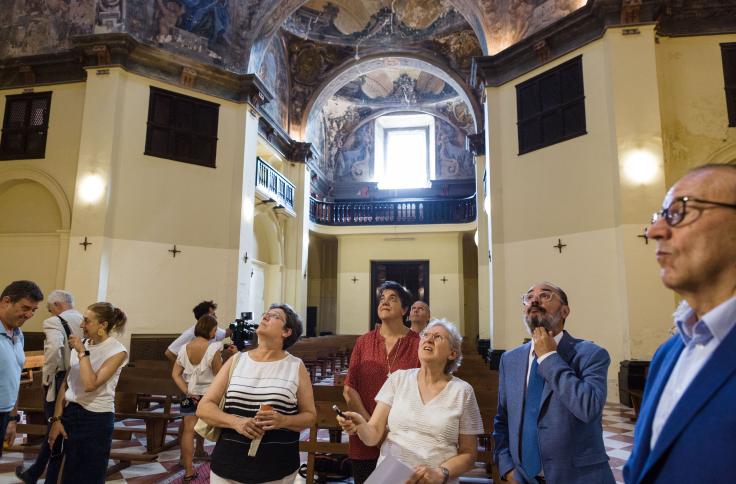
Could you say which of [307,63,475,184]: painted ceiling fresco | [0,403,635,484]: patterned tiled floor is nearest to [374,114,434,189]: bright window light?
[307,63,475,184]: painted ceiling fresco

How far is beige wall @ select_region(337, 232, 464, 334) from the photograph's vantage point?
63.1ft

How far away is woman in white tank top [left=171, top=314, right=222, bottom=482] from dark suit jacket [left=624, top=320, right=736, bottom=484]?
13.2 ft

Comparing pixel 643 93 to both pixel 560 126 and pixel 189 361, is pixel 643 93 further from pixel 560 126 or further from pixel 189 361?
pixel 189 361

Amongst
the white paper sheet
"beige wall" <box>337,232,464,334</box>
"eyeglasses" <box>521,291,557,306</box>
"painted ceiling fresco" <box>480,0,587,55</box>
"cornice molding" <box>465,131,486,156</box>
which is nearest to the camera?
the white paper sheet

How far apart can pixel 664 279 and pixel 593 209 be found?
8.41m

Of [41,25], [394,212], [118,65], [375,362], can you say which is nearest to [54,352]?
[375,362]

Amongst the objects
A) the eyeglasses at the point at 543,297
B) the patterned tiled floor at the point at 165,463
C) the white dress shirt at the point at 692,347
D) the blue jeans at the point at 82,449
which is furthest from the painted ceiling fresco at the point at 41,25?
the white dress shirt at the point at 692,347

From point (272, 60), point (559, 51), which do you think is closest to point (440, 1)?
→ point (272, 60)

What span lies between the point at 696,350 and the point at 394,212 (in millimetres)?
18070

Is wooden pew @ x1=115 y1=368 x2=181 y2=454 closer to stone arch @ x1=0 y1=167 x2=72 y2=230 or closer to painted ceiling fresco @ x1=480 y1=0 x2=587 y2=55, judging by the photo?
stone arch @ x1=0 y1=167 x2=72 y2=230

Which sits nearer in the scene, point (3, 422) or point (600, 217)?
point (3, 422)

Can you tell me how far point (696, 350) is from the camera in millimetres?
1273

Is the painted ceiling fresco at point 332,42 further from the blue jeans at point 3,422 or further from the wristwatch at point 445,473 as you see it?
the wristwatch at point 445,473

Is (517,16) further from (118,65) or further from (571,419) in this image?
(571,419)
